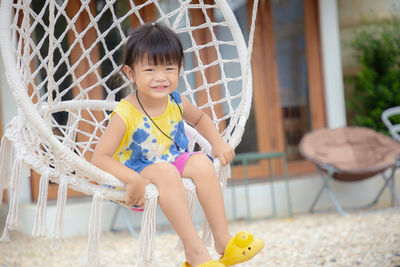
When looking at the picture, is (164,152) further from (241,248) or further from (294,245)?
(294,245)

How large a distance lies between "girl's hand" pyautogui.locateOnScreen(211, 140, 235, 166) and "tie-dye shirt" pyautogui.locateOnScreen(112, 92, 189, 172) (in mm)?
A: 121

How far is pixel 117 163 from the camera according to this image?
1.33m

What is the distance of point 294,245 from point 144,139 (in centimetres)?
157

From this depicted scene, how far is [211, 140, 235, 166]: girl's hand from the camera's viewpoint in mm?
1482

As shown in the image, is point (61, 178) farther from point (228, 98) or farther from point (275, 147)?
point (275, 147)

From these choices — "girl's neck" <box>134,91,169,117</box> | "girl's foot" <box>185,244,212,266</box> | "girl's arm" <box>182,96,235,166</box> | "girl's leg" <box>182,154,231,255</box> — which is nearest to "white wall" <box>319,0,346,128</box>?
"girl's arm" <box>182,96,235,166</box>

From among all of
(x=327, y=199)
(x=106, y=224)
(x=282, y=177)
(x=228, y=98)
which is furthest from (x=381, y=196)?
(x=228, y=98)

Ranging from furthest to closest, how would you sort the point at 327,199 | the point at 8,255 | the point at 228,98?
the point at 327,199 < the point at 8,255 < the point at 228,98

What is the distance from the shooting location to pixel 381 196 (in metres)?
4.00

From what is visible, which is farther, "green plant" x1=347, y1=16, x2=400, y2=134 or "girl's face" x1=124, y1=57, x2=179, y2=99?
"green plant" x1=347, y1=16, x2=400, y2=134

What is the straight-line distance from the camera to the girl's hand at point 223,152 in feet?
4.86

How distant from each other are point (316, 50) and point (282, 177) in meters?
1.11

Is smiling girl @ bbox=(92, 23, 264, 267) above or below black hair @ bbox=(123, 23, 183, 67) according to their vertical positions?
below

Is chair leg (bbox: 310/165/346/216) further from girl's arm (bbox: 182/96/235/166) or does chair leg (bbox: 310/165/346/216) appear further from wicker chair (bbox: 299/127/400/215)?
girl's arm (bbox: 182/96/235/166)
